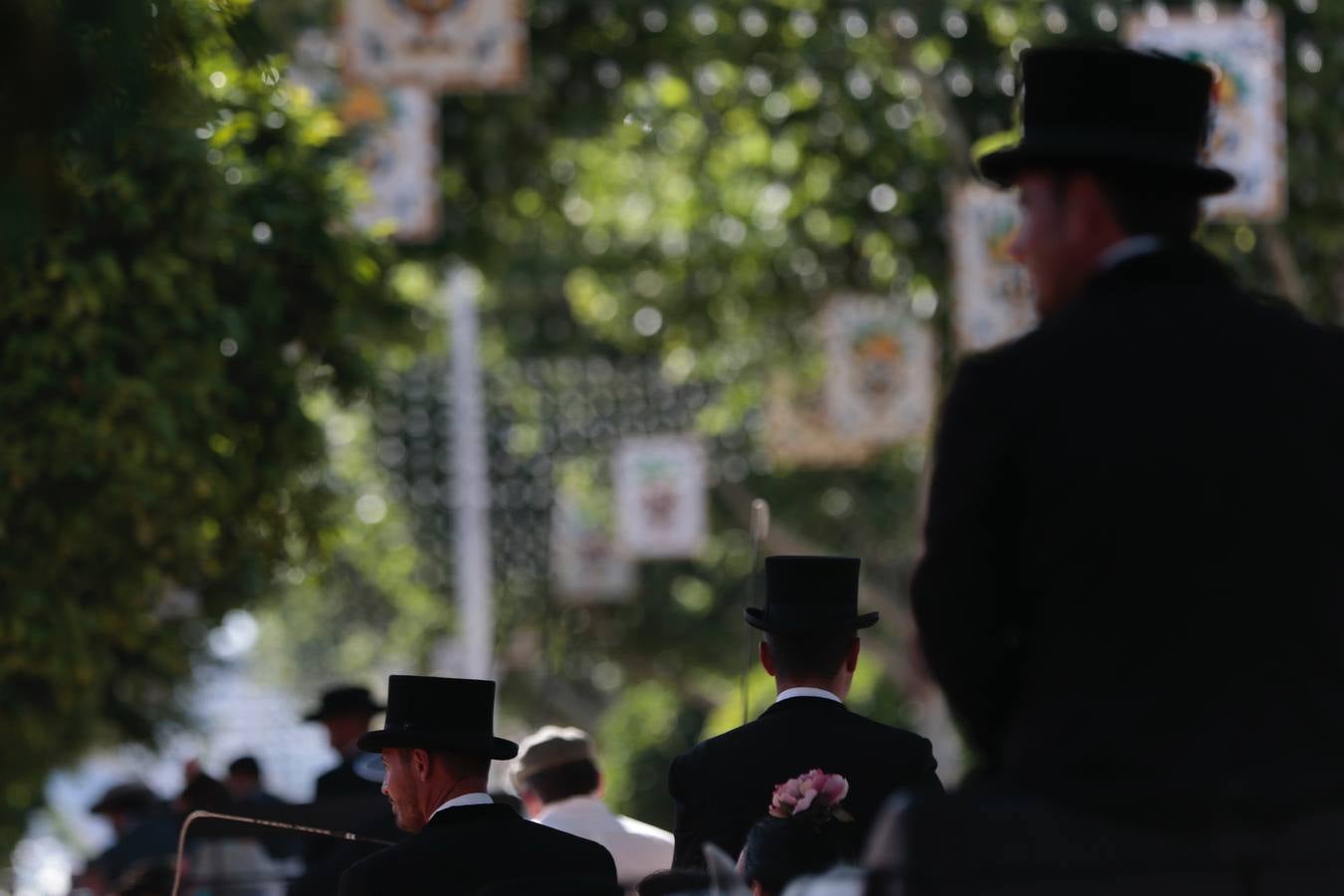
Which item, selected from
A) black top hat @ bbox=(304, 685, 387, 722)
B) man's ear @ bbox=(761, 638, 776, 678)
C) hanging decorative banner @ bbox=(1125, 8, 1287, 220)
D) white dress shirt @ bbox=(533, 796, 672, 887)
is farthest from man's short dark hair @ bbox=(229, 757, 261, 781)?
man's ear @ bbox=(761, 638, 776, 678)

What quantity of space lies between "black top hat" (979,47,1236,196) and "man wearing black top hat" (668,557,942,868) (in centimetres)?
236

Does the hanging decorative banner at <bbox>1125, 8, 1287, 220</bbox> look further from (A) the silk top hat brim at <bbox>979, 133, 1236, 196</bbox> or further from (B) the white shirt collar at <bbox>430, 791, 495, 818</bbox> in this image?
(A) the silk top hat brim at <bbox>979, 133, 1236, 196</bbox>

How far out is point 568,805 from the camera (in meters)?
8.70

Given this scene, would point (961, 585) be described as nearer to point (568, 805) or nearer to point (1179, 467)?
point (1179, 467)

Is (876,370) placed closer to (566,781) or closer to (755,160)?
(755,160)

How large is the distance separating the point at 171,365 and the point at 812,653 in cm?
549

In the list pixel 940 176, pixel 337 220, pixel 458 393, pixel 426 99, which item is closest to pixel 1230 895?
pixel 337 220

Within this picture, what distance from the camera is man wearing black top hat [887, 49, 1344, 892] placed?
126 inches

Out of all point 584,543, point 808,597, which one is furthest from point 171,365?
point 584,543

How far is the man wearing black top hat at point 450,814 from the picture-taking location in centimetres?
573

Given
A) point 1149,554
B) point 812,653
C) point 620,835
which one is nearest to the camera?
point 1149,554

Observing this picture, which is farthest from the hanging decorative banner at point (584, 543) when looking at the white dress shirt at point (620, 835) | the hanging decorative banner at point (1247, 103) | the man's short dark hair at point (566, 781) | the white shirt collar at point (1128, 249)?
the white shirt collar at point (1128, 249)

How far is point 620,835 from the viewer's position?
846 centimetres

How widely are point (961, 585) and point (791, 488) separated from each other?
32.9 meters
